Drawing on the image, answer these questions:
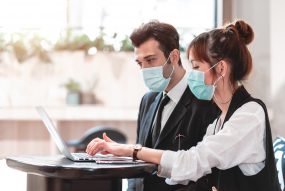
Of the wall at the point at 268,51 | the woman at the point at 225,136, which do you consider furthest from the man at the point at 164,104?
the wall at the point at 268,51

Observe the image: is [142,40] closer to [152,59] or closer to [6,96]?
[152,59]

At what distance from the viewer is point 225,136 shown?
6.37 ft

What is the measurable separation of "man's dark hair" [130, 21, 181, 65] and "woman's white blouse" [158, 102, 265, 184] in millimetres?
688

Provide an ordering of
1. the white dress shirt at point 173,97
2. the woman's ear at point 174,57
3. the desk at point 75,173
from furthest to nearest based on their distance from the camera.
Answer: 1. the woman's ear at point 174,57
2. the white dress shirt at point 173,97
3. the desk at point 75,173

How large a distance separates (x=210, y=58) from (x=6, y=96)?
390 centimetres

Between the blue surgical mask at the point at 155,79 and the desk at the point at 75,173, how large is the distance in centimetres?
57

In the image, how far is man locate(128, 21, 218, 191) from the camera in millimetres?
2311

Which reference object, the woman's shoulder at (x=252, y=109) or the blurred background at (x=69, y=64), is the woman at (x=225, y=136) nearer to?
the woman's shoulder at (x=252, y=109)

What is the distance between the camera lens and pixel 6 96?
18.4 ft

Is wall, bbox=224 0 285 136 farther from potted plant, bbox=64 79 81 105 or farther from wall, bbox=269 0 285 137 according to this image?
potted plant, bbox=64 79 81 105

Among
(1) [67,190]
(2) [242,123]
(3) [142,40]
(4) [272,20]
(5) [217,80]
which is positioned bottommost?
(1) [67,190]

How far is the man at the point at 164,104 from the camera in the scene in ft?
7.58

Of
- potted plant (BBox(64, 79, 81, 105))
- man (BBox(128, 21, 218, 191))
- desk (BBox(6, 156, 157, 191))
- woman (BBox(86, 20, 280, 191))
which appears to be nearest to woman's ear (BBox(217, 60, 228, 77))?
woman (BBox(86, 20, 280, 191))

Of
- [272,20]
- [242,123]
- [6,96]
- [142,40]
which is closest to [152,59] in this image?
[142,40]
